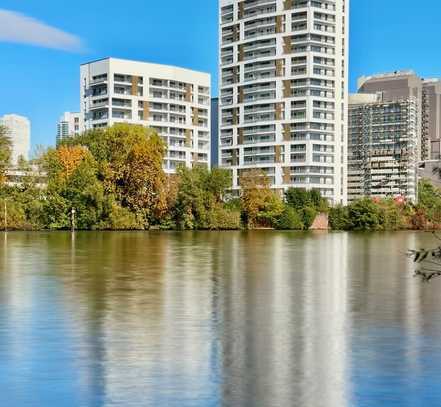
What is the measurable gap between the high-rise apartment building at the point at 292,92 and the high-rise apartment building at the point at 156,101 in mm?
10477

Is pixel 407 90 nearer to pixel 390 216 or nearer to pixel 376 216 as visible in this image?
pixel 390 216

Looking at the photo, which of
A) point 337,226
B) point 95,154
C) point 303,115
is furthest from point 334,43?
point 95,154

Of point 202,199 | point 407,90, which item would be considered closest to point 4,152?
point 202,199

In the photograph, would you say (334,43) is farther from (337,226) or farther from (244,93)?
(337,226)

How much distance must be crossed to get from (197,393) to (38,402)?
1.72 meters

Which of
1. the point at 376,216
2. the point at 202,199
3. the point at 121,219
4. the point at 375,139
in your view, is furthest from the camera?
the point at 375,139

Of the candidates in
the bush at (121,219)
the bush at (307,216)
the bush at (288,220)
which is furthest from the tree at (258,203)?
the bush at (121,219)

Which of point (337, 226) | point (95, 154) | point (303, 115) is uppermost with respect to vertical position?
point (303, 115)

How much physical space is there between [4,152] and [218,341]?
75.3 m

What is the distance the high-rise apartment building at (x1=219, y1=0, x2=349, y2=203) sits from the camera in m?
119

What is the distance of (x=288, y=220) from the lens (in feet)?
312

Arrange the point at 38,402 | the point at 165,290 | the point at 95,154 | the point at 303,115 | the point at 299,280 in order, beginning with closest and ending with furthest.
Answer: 1. the point at 38,402
2. the point at 165,290
3. the point at 299,280
4. the point at 95,154
5. the point at 303,115

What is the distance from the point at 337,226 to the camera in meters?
102

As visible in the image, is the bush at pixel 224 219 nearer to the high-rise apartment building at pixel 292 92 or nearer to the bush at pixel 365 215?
the bush at pixel 365 215
